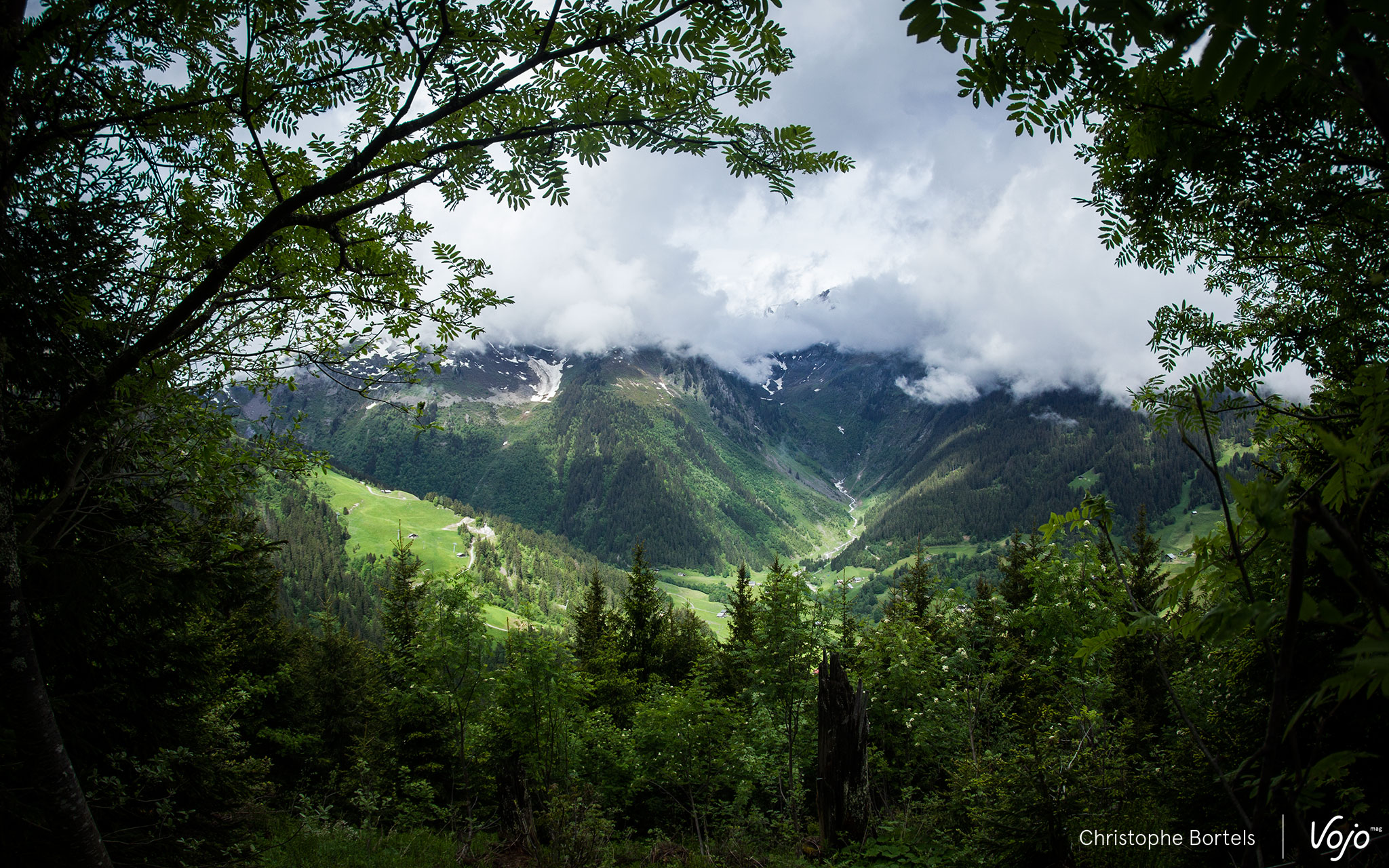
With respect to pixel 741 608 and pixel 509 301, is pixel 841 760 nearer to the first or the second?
pixel 509 301

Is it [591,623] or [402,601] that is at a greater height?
[402,601]

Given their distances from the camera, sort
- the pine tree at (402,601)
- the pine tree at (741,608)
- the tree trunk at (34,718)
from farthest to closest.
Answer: the pine tree at (741,608), the pine tree at (402,601), the tree trunk at (34,718)

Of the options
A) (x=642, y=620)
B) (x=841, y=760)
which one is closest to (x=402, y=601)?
(x=642, y=620)

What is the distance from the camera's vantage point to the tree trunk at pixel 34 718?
2.98m

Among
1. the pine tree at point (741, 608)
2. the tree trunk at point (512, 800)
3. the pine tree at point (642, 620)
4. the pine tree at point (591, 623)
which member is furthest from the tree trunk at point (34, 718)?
the pine tree at point (741, 608)

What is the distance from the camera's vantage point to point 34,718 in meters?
3.02

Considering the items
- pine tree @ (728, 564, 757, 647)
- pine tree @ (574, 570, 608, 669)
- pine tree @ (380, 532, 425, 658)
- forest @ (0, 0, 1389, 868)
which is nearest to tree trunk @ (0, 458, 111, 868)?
forest @ (0, 0, 1389, 868)

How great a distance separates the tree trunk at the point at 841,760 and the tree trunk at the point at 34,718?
7259mm

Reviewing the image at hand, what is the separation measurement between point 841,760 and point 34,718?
803cm

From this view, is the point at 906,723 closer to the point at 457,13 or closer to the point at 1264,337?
the point at 1264,337

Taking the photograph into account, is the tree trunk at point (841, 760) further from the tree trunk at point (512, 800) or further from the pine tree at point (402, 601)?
the pine tree at point (402, 601)

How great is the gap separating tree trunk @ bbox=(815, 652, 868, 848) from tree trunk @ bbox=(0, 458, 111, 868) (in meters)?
7.26

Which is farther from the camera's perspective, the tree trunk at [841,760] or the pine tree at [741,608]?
the pine tree at [741,608]

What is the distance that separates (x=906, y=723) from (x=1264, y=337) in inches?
449
